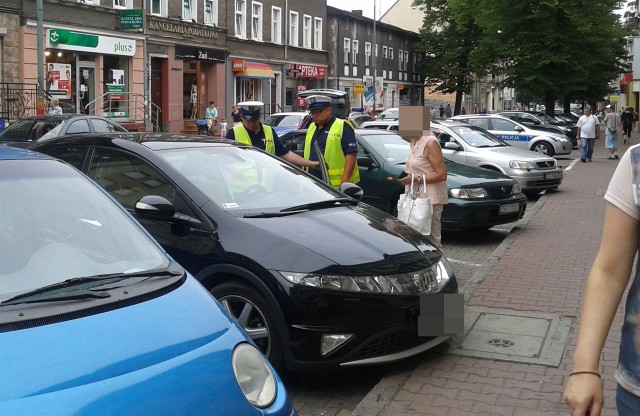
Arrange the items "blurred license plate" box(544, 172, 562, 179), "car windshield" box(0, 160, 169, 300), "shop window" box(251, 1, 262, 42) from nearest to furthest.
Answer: "car windshield" box(0, 160, 169, 300) < "blurred license plate" box(544, 172, 562, 179) < "shop window" box(251, 1, 262, 42)

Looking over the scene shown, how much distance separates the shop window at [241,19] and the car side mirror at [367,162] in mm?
32034

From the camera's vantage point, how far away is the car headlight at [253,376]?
9.94 ft

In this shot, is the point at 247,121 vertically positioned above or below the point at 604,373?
above

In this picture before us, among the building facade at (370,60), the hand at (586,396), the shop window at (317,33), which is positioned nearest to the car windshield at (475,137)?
the hand at (586,396)

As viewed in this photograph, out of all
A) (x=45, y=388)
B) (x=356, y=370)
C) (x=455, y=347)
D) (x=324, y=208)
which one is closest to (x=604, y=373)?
(x=455, y=347)

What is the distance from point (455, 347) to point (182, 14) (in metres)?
32.8

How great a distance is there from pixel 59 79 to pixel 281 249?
26.4 m

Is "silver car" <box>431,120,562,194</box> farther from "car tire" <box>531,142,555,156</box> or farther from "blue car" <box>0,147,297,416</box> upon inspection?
"blue car" <box>0,147,297,416</box>

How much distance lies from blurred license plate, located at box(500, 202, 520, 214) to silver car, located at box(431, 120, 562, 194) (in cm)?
471

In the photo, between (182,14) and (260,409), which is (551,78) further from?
(260,409)

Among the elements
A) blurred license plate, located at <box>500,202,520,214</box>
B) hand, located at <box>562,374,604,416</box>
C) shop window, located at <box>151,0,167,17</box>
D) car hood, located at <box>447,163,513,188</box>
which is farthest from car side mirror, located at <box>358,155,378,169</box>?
shop window, located at <box>151,0,167,17</box>

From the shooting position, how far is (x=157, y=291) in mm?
3338

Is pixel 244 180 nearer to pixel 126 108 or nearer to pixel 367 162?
pixel 367 162

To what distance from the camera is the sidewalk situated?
4.87 meters
